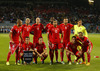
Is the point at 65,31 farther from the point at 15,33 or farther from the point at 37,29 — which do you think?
the point at 15,33

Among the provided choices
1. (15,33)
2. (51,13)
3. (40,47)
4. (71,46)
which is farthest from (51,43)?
(51,13)

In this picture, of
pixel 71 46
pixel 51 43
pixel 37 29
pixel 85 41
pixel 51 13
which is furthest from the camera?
pixel 51 13

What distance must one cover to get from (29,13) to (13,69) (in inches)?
1591

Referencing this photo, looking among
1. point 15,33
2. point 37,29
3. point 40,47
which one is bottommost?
point 40,47

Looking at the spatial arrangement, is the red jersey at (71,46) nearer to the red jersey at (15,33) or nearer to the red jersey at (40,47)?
the red jersey at (40,47)

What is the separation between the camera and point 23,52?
8.47 meters

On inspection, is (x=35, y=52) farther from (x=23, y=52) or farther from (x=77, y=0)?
(x=77, y=0)

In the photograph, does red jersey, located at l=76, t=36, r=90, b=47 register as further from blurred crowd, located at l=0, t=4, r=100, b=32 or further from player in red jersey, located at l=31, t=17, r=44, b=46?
blurred crowd, located at l=0, t=4, r=100, b=32

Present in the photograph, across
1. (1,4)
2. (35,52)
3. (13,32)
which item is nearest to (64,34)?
(35,52)

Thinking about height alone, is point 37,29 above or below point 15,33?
above

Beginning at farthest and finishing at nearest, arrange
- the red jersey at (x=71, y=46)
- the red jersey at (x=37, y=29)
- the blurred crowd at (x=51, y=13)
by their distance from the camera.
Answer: the blurred crowd at (x=51, y=13), the red jersey at (x=37, y=29), the red jersey at (x=71, y=46)

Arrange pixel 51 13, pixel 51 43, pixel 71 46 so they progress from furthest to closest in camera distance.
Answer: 1. pixel 51 13
2. pixel 51 43
3. pixel 71 46

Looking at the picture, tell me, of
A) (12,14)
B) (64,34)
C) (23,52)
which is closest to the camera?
(23,52)

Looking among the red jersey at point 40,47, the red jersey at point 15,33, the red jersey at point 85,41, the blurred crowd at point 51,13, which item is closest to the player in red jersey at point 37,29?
the red jersey at point 40,47
